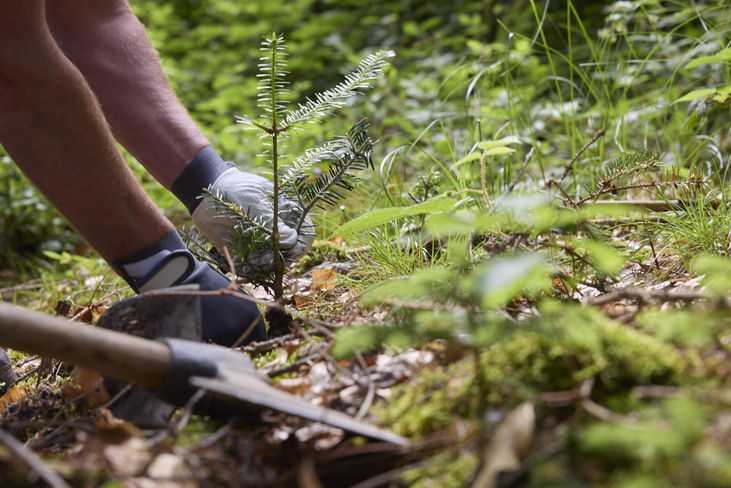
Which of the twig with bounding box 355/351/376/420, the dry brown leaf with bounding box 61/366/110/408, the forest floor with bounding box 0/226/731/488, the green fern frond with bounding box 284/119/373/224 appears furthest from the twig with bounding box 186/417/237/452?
the green fern frond with bounding box 284/119/373/224

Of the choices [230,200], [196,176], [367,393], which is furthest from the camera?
[196,176]

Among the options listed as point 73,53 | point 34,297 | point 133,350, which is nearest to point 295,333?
point 133,350

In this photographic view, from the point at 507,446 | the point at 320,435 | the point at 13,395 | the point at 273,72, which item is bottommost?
the point at 13,395

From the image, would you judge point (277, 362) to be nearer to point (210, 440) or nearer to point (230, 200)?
point (210, 440)

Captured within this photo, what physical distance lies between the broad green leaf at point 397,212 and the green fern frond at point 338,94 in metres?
0.28

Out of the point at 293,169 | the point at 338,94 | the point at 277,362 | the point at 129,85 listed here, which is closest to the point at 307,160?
the point at 293,169

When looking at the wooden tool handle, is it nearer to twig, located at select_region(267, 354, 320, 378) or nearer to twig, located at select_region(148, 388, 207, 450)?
twig, located at select_region(148, 388, 207, 450)

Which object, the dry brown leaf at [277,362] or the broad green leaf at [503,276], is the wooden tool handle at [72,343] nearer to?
the dry brown leaf at [277,362]

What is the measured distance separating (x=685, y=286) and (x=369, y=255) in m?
0.96

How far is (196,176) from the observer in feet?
5.82

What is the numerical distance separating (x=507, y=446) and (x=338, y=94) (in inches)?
38.2

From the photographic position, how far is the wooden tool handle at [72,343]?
35.6 inches

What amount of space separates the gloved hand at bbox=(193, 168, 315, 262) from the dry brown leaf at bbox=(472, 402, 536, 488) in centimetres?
94

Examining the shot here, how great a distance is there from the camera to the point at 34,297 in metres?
2.96
